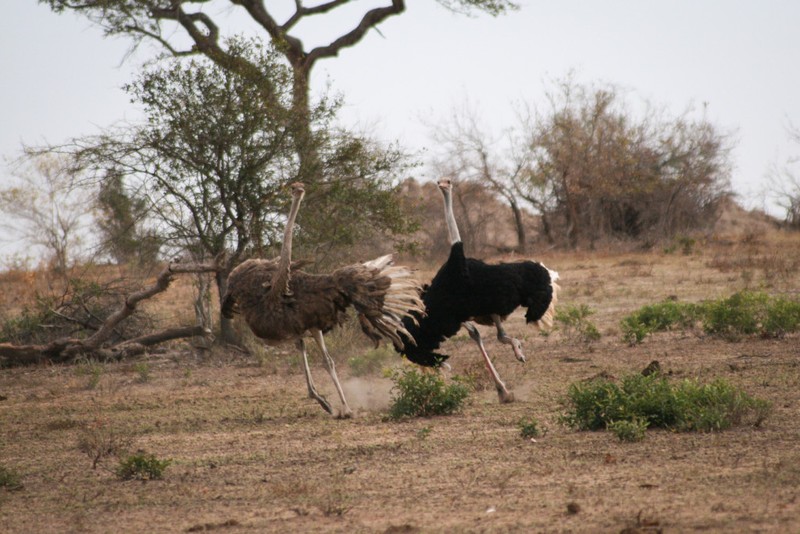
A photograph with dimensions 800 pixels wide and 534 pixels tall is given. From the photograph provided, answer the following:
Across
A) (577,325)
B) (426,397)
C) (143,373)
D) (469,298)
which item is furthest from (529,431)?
(577,325)

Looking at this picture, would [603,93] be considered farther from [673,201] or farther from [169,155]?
[169,155]

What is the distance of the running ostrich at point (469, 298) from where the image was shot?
8.93 meters

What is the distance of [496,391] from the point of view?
31.3 ft

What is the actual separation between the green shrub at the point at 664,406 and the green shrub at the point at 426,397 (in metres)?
1.19

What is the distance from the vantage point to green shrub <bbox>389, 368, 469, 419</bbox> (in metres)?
8.37

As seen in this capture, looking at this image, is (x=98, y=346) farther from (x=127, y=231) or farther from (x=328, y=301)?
(x=328, y=301)

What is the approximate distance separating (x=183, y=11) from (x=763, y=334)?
1289 centimetres

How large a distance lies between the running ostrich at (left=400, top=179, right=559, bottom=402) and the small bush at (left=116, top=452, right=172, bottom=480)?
3.06 m

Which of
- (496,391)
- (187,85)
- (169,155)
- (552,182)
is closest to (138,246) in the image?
(169,155)

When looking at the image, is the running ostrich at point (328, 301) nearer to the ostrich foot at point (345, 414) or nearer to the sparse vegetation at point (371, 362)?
the ostrich foot at point (345, 414)

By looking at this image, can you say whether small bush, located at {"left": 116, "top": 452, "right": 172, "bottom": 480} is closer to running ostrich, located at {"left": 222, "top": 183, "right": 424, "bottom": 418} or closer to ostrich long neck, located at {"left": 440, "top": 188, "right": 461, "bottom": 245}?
running ostrich, located at {"left": 222, "top": 183, "right": 424, "bottom": 418}

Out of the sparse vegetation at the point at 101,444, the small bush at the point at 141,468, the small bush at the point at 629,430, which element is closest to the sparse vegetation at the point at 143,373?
the sparse vegetation at the point at 101,444

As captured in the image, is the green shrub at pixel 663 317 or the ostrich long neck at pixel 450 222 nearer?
the ostrich long neck at pixel 450 222

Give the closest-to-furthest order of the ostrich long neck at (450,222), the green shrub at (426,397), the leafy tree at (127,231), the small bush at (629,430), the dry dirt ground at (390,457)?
1. the dry dirt ground at (390,457)
2. the small bush at (629,430)
3. the green shrub at (426,397)
4. the ostrich long neck at (450,222)
5. the leafy tree at (127,231)
